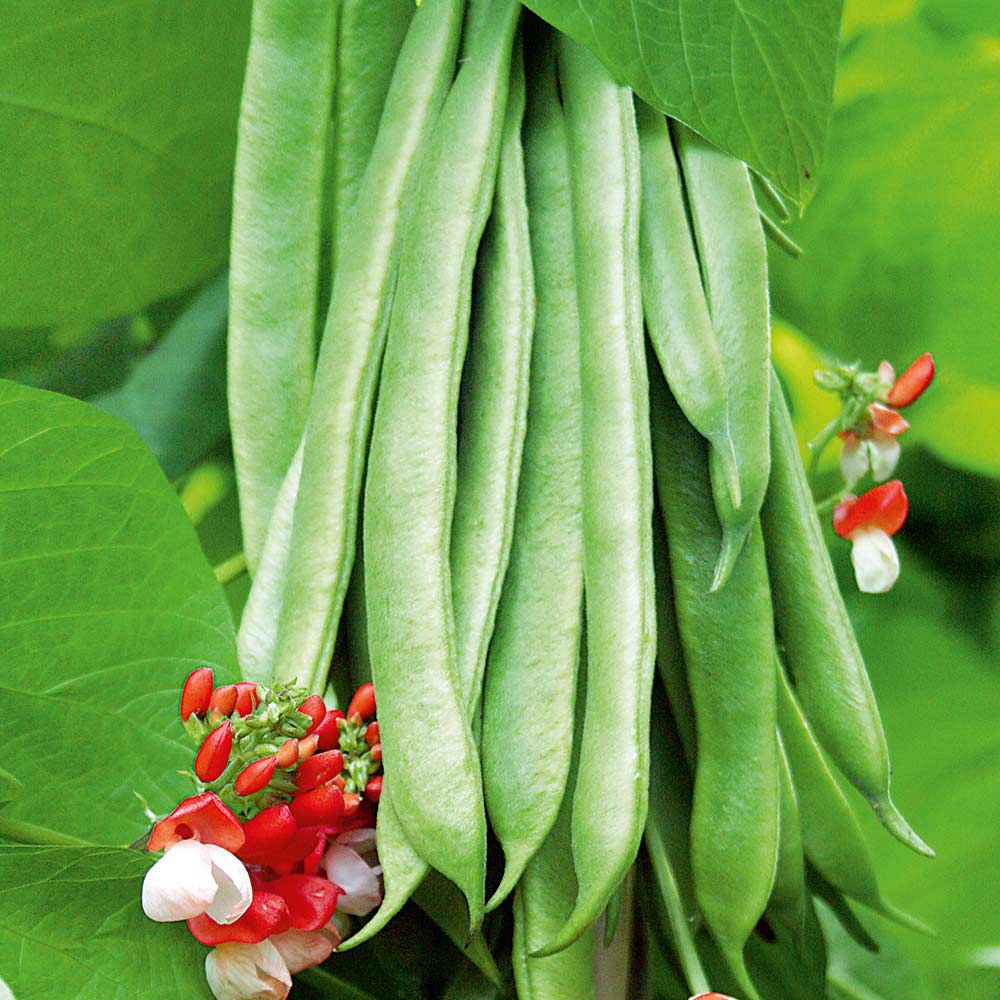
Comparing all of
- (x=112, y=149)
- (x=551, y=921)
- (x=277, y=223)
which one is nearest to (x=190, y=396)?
(x=112, y=149)

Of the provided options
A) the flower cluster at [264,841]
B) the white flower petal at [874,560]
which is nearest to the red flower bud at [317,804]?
the flower cluster at [264,841]

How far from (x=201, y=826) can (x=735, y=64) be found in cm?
43

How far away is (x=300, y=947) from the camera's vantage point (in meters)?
0.43

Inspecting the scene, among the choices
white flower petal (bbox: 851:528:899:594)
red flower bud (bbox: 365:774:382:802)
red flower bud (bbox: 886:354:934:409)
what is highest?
red flower bud (bbox: 886:354:934:409)

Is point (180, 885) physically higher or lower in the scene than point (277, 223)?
lower

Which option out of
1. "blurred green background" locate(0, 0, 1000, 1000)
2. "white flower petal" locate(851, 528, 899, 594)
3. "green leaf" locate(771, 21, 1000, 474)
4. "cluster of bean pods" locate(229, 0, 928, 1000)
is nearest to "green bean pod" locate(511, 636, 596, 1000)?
"cluster of bean pods" locate(229, 0, 928, 1000)

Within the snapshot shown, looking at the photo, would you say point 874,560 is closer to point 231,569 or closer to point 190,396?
point 231,569

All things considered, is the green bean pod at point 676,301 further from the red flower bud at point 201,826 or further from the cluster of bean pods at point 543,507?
the red flower bud at point 201,826

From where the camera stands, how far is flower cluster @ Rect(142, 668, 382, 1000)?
0.39 meters

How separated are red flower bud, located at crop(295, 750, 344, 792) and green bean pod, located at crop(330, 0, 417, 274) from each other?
277mm

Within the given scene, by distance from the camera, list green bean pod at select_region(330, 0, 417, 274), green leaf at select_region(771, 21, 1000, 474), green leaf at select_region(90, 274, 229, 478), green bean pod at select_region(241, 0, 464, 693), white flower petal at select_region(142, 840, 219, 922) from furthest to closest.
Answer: green leaf at select_region(771, 21, 1000, 474) → green leaf at select_region(90, 274, 229, 478) → green bean pod at select_region(330, 0, 417, 274) → green bean pod at select_region(241, 0, 464, 693) → white flower petal at select_region(142, 840, 219, 922)

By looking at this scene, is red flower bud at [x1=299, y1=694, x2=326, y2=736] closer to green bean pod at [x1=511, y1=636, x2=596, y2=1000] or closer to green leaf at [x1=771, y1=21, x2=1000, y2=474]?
green bean pod at [x1=511, y1=636, x2=596, y2=1000]

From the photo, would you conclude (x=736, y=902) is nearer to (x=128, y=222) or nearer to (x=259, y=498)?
(x=259, y=498)

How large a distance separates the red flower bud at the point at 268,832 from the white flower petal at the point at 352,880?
4cm
